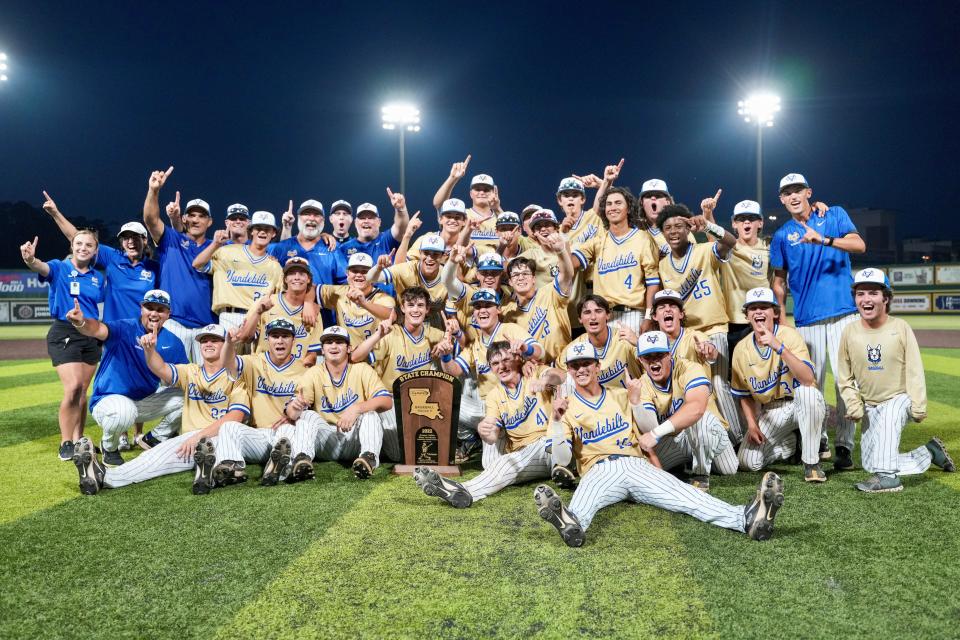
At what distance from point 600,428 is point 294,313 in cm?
332

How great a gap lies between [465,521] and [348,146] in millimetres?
74258

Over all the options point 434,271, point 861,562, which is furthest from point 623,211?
point 861,562

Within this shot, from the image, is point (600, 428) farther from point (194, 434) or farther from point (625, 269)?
point (194, 434)

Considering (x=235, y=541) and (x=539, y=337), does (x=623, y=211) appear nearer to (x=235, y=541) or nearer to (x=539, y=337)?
(x=539, y=337)

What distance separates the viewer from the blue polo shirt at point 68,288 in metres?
6.14

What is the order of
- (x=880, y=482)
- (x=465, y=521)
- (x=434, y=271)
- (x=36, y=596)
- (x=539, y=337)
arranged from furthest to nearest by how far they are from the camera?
(x=434, y=271) → (x=539, y=337) → (x=880, y=482) → (x=465, y=521) → (x=36, y=596)

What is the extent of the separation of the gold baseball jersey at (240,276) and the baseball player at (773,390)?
4306mm

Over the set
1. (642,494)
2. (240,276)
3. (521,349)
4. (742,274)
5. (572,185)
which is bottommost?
(642,494)

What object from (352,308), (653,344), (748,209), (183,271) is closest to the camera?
(653,344)

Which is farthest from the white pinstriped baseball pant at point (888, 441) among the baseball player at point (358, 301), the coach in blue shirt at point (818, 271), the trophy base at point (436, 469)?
the baseball player at point (358, 301)

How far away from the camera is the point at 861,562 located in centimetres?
335

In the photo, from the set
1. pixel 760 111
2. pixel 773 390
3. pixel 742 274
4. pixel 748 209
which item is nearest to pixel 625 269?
pixel 742 274

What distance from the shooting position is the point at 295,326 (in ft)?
20.8

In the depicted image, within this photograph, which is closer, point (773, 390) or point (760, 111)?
point (773, 390)
